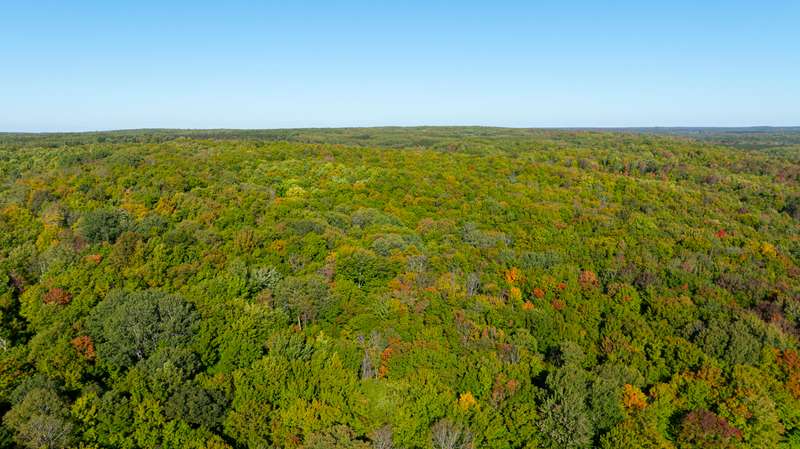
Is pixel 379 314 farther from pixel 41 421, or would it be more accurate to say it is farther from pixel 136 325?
pixel 41 421

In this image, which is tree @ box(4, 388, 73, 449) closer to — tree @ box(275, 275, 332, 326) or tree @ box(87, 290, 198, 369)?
tree @ box(87, 290, 198, 369)

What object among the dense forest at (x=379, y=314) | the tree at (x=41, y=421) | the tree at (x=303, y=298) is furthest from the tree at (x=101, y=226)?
the tree at (x=41, y=421)

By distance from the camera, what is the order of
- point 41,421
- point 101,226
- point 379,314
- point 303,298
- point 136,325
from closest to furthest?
point 41,421 < point 136,325 < point 303,298 < point 379,314 < point 101,226

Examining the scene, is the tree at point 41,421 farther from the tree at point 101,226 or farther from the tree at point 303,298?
the tree at point 101,226

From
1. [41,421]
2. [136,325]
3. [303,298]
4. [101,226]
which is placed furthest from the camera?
[101,226]

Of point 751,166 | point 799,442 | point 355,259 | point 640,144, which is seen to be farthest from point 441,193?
point 640,144

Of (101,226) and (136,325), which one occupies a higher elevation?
(101,226)

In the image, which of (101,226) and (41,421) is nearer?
(41,421)

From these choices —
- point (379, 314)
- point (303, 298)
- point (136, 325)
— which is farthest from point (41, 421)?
point (379, 314)

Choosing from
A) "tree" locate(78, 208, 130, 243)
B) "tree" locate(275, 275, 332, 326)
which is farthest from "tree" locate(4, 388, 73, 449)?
"tree" locate(78, 208, 130, 243)
